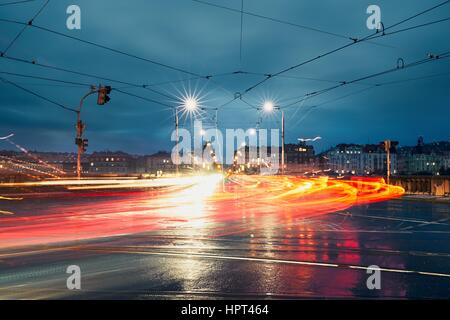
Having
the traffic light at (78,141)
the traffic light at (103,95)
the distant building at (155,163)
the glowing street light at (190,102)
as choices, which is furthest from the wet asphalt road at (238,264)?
the distant building at (155,163)

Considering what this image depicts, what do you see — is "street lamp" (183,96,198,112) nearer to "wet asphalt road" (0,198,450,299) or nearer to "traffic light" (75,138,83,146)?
"traffic light" (75,138,83,146)

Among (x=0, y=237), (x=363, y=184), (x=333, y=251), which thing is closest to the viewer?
(x=333, y=251)

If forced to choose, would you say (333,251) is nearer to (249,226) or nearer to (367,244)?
(367,244)

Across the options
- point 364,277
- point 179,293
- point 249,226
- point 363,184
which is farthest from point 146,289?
point 363,184

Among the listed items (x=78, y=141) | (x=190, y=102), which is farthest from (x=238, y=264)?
(x=190, y=102)

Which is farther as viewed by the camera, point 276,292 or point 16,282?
point 16,282

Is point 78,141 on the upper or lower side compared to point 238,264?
upper

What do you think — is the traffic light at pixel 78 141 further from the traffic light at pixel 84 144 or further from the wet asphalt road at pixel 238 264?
the wet asphalt road at pixel 238 264

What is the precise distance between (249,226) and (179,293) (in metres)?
7.77

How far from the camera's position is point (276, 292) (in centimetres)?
661

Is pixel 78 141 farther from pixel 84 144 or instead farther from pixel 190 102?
pixel 190 102

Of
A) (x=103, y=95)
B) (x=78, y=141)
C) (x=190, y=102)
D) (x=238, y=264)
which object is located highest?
(x=190, y=102)

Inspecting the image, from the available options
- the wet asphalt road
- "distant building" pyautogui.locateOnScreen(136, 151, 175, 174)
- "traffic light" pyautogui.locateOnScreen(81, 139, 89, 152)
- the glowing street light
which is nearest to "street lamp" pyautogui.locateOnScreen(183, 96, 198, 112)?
the glowing street light
